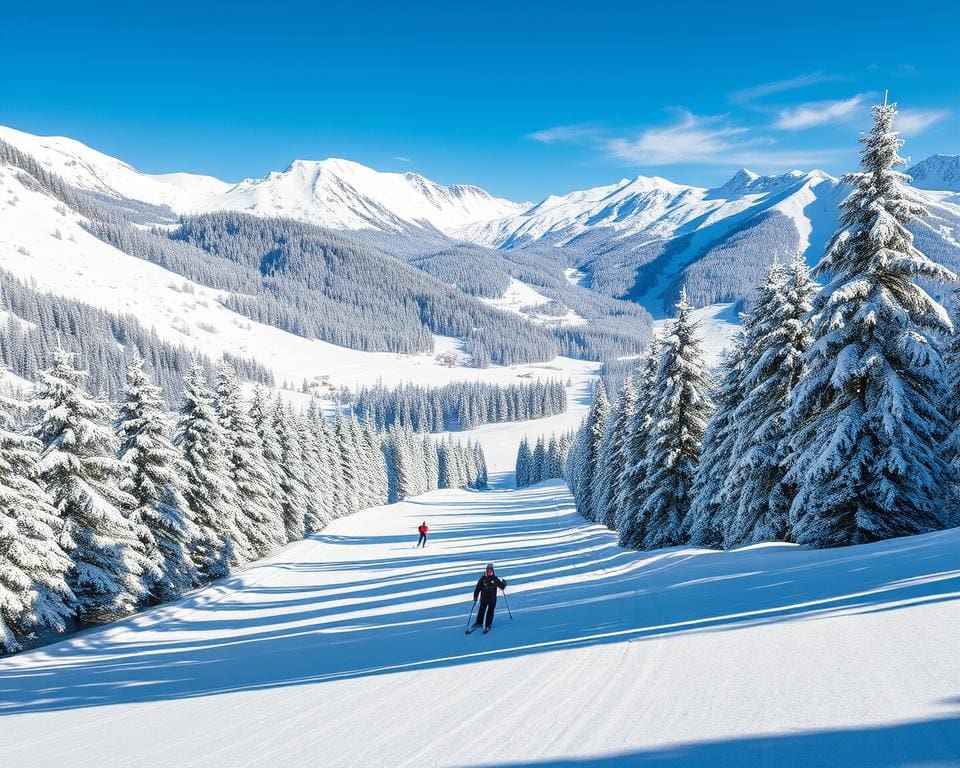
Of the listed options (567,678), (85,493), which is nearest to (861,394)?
(567,678)

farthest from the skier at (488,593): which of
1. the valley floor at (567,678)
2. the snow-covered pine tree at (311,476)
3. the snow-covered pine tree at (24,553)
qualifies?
the snow-covered pine tree at (311,476)

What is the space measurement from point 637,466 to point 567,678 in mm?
19747

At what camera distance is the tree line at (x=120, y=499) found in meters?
15.8

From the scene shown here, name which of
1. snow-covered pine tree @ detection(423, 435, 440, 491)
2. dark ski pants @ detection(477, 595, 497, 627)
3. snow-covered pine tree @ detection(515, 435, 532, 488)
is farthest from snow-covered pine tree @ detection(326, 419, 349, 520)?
snow-covered pine tree @ detection(515, 435, 532, 488)

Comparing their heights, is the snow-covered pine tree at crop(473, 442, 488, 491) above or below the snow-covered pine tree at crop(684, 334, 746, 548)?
below

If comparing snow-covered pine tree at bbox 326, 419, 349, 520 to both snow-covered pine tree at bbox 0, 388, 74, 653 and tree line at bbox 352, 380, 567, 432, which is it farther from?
tree line at bbox 352, 380, 567, 432

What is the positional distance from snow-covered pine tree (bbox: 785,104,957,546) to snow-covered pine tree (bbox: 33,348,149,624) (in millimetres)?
21915

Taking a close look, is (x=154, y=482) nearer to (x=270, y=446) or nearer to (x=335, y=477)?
(x=270, y=446)

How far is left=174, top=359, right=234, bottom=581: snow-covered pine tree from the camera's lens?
25500 mm

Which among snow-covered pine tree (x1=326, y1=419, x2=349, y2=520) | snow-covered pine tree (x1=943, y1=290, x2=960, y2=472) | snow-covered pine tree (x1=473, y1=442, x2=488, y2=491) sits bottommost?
snow-covered pine tree (x1=473, y1=442, x2=488, y2=491)

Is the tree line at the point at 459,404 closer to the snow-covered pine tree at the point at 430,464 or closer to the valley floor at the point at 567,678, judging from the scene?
the snow-covered pine tree at the point at 430,464

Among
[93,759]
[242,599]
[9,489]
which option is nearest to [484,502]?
[242,599]

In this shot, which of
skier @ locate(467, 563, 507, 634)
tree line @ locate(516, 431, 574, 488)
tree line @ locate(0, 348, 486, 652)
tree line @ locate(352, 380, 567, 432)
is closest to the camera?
skier @ locate(467, 563, 507, 634)

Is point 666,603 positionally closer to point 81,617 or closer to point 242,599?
point 242,599
